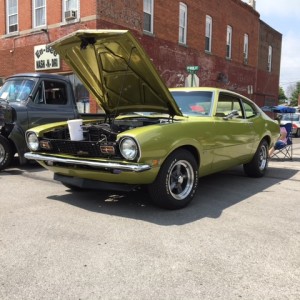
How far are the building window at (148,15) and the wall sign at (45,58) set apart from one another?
4192mm

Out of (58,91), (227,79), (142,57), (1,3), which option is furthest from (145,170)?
(227,79)

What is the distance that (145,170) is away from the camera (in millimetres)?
4312

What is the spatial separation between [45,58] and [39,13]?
2.17 meters

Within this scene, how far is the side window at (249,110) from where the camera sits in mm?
6902

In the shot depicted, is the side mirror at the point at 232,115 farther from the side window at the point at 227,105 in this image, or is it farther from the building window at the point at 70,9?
the building window at the point at 70,9

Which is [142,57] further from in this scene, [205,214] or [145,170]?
[205,214]

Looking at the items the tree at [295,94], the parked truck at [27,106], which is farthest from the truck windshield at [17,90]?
the tree at [295,94]

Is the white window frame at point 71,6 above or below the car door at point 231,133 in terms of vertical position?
above

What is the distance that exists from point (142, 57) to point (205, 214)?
6.70 ft

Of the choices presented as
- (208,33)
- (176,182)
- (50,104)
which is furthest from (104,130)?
(208,33)

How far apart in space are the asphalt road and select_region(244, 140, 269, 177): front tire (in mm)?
1267

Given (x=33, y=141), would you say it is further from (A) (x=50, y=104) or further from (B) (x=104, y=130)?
(A) (x=50, y=104)

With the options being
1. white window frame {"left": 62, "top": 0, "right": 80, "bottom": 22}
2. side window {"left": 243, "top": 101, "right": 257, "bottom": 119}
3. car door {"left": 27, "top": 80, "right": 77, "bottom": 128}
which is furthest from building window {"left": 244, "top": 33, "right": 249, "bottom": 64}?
side window {"left": 243, "top": 101, "right": 257, "bottom": 119}

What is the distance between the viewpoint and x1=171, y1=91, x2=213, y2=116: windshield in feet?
18.9
